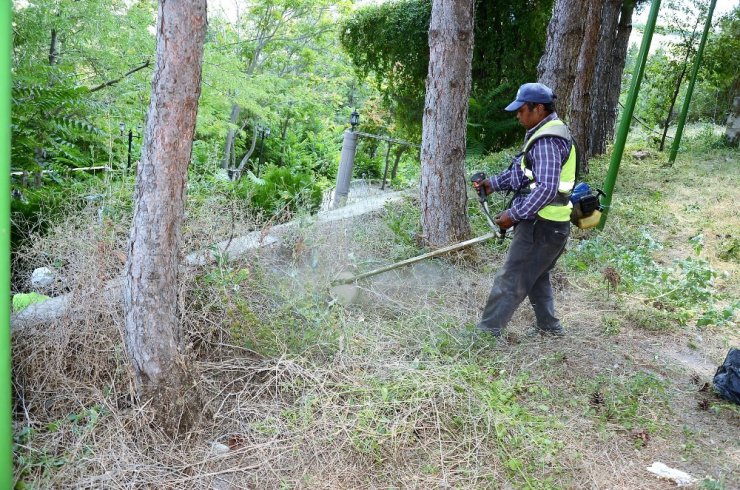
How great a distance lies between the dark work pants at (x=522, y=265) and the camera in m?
5.02

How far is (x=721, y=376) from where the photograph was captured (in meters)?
4.85

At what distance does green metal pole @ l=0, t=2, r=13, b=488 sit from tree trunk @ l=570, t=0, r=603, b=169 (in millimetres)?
8966

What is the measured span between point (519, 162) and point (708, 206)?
6.52 metres

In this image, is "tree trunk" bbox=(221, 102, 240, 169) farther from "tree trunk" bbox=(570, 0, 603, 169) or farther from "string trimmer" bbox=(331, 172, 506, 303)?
"string trimmer" bbox=(331, 172, 506, 303)

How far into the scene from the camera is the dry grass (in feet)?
11.8

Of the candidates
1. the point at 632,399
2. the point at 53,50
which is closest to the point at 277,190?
the point at 53,50

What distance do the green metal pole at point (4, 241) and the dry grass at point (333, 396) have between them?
0.97m

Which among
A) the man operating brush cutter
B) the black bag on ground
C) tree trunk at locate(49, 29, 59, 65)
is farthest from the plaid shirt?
tree trunk at locate(49, 29, 59, 65)

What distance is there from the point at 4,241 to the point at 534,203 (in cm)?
353

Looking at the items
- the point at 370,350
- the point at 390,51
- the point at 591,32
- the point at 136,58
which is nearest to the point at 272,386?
the point at 370,350

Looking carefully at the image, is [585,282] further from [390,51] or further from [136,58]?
[390,51]

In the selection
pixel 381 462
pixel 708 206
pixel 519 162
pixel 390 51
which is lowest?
pixel 381 462

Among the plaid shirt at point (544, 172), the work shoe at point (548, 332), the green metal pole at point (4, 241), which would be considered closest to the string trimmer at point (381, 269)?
the plaid shirt at point (544, 172)

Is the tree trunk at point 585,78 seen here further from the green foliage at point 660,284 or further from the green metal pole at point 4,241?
the green metal pole at point 4,241
